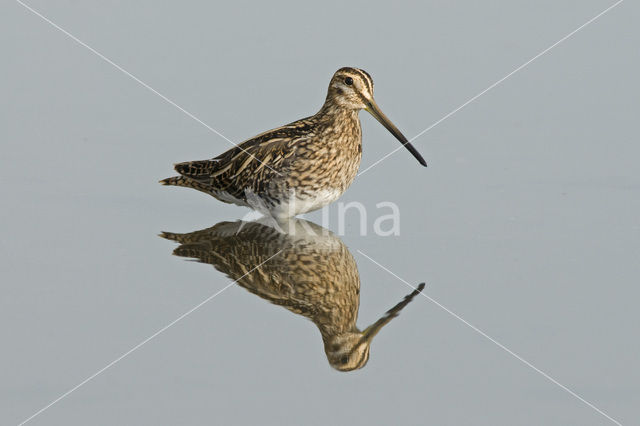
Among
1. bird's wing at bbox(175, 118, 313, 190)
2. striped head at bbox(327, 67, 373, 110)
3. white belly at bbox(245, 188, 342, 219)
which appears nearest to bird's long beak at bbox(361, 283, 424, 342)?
white belly at bbox(245, 188, 342, 219)

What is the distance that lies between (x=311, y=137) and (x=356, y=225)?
42.8 inches

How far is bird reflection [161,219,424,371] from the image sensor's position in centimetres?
742

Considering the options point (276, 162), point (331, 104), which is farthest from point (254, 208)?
point (331, 104)

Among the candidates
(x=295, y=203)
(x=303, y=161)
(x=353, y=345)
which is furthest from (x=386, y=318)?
(x=303, y=161)

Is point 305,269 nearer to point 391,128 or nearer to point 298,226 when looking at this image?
point 298,226

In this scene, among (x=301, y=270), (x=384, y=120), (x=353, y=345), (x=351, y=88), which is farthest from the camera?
(x=384, y=120)

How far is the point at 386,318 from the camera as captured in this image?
24.9 ft

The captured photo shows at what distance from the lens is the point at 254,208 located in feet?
34.4

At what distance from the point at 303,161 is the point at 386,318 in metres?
2.93

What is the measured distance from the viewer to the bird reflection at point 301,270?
292 inches

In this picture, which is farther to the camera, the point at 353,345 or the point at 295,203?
the point at 295,203

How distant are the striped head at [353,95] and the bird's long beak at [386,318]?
292 cm

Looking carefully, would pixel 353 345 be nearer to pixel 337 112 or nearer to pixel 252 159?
pixel 252 159

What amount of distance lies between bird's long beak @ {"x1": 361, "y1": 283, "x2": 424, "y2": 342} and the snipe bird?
2.35m
